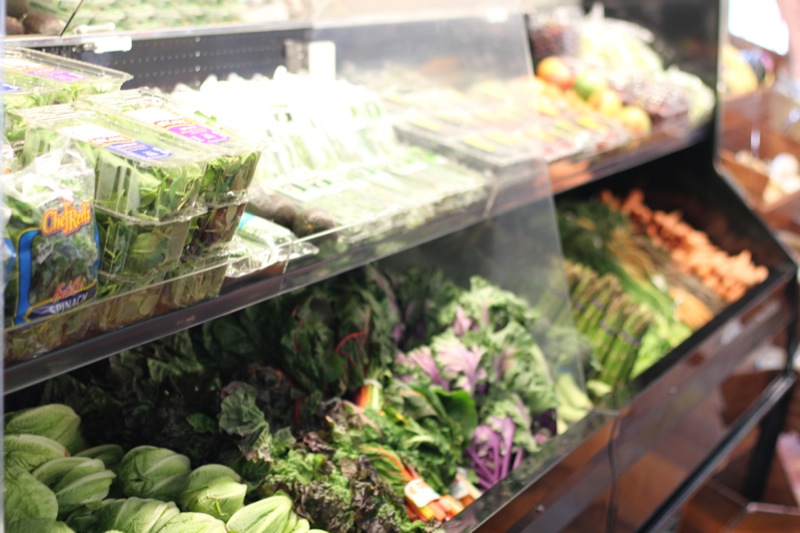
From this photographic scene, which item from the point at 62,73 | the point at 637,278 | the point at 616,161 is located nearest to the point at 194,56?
the point at 62,73

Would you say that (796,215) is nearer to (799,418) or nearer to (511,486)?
(799,418)

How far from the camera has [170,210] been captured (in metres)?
1.26

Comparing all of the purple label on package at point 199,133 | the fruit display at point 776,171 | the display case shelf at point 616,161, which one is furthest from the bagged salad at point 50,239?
the fruit display at point 776,171

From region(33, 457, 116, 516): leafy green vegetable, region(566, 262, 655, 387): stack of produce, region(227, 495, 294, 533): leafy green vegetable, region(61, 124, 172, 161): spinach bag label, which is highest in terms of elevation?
region(61, 124, 172, 161): spinach bag label

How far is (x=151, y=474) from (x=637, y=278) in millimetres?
2482

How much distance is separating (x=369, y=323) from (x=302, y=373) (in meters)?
0.28

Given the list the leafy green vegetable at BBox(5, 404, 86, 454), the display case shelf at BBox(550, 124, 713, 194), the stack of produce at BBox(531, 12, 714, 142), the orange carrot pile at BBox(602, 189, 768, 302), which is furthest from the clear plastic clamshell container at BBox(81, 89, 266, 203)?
the orange carrot pile at BBox(602, 189, 768, 302)

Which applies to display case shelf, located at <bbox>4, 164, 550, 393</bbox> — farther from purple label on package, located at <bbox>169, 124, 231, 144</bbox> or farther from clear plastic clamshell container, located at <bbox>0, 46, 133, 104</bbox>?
clear plastic clamshell container, located at <bbox>0, 46, 133, 104</bbox>

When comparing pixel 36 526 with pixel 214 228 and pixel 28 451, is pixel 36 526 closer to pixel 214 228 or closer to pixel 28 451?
pixel 28 451

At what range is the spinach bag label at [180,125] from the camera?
1.40 metres

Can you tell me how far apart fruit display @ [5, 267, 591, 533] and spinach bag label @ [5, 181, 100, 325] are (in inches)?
15.2

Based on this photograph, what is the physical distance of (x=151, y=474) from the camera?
154 cm

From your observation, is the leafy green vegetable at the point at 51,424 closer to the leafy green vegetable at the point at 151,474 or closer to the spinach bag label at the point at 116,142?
the leafy green vegetable at the point at 151,474

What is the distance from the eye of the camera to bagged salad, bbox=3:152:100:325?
107cm
